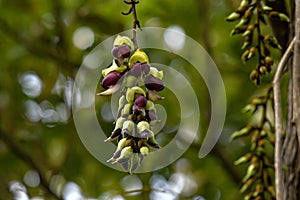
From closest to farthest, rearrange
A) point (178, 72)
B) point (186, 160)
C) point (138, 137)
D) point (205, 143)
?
point (138, 137)
point (205, 143)
point (178, 72)
point (186, 160)

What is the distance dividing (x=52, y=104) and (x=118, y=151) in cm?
114

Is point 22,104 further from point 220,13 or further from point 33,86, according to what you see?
point 220,13

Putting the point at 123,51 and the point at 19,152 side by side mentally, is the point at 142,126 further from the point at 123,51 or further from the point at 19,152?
the point at 19,152

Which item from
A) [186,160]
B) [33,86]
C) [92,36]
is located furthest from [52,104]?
[186,160]

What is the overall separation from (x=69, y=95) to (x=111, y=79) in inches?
40.6

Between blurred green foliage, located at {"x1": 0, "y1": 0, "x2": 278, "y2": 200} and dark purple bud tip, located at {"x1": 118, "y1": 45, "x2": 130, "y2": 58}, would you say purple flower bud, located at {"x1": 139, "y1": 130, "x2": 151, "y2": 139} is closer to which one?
dark purple bud tip, located at {"x1": 118, "y1": 45, "x2": 130, "y2": 58}

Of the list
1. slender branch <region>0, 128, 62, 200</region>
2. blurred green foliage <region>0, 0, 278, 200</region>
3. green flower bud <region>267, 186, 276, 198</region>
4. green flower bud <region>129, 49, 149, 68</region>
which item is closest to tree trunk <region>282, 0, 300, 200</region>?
green flower bud <region>267, 186, 276, 198</region>

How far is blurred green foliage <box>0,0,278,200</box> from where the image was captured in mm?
1512

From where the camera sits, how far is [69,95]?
65.0 inches

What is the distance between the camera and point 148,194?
1.43 m

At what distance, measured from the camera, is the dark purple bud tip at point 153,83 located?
24.3 inches

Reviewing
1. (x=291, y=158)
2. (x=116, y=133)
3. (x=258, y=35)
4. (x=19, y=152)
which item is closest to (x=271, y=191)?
(x=291, y=158)

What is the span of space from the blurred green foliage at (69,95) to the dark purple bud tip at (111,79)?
0.77 meters

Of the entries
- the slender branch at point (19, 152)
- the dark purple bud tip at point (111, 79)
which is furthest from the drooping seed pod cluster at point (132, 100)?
the slender branch at point (19, 152)
